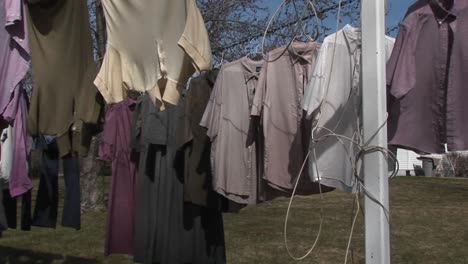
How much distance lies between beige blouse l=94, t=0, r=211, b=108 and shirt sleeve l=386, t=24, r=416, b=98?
93cm

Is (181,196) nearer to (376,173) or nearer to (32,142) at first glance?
(32,142)

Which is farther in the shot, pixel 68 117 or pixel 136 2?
pixel 68 117

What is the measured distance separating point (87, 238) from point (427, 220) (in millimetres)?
6144

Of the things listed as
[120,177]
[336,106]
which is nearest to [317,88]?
[336,106]

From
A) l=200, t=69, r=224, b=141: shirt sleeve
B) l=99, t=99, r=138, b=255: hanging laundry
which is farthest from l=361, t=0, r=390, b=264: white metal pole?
l=99, t=99, r=138, b=255: hanging laundry

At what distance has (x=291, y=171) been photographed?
3.37 meters

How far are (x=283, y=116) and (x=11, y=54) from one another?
1.73m

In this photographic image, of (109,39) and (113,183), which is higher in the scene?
(109,39)

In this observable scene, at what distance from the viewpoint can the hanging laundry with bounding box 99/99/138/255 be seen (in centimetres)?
483

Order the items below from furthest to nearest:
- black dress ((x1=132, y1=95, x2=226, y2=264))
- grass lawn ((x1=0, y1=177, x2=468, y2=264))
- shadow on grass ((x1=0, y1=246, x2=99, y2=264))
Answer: grass lawn ((x1=0, y1=177, x2=468, y2=264)) → shadow on grass ((x1=0, y1=246, x2=99, y2=264)) → black dress ((x1=132, y1=95, x2=226, y2=264))

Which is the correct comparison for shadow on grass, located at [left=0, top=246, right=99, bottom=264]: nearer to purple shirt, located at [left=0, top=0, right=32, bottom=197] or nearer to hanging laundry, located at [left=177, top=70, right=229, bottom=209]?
hanging laundry, located at [left=177, top=70, right=229, bottom=209]

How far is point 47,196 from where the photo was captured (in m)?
4.73

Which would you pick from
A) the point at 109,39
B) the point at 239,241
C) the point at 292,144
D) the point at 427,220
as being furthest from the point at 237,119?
the point at 427,220

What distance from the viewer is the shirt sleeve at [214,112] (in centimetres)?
357
